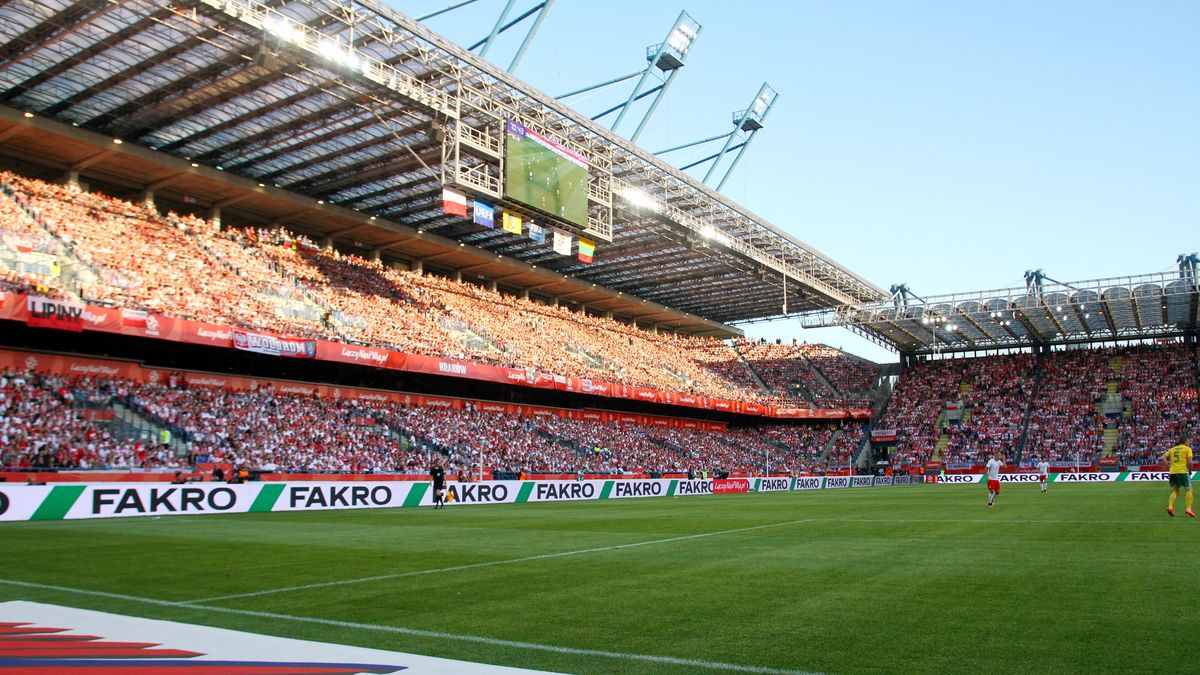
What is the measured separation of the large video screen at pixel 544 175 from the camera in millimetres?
33656

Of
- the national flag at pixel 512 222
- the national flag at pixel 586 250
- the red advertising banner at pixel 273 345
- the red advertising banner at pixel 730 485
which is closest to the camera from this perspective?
the national flag at pixel 512 222

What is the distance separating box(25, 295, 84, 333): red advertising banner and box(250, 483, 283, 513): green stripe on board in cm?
1002

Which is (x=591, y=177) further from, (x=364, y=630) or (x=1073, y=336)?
(x=1073, y=336)

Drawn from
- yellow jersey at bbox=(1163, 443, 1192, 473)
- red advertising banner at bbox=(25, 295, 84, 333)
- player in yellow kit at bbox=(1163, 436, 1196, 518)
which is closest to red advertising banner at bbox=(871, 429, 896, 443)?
player in yellow kit at bbox=(1163, 436, 1196, 518)

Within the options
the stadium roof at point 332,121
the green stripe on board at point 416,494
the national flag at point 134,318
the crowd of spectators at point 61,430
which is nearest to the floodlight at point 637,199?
the stadium roof at point 332,121

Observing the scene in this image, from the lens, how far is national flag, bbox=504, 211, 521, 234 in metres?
34.0

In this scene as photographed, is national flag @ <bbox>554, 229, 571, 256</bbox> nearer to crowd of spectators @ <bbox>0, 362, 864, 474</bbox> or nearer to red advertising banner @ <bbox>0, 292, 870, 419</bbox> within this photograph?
crowd of spectators @ <bbox>0, 362, 864, 474</bbox>

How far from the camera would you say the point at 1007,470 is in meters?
59.4

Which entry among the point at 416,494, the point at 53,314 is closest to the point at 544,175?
the point at 416,494

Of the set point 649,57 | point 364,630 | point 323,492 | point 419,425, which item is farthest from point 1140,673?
point 649,57

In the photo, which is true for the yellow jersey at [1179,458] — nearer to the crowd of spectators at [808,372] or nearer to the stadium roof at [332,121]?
the stadium roof at [332,121]

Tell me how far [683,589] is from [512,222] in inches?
1008

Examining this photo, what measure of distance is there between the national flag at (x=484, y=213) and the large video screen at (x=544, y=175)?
893mm

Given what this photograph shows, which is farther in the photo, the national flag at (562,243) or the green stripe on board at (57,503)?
the national flag at (562,243)
